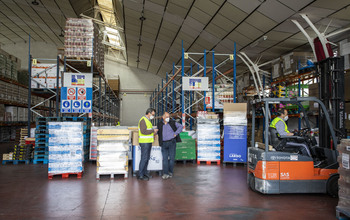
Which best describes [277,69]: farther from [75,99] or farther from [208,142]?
[75,99]

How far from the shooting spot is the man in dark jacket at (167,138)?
289 inches

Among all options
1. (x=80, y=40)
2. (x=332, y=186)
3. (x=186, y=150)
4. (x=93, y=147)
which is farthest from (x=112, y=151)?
(x=80, y=40)

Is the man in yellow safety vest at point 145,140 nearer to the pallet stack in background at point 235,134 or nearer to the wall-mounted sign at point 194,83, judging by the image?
the pallet stack in background at point 235,134

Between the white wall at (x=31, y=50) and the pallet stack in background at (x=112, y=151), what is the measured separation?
26217 millimetres

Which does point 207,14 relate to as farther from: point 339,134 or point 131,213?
point 131,213

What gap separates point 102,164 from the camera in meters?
7.30

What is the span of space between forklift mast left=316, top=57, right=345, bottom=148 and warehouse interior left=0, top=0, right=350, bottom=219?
0.02m

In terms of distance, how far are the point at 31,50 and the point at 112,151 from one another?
27.5 meters

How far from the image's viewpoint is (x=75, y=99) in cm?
1050

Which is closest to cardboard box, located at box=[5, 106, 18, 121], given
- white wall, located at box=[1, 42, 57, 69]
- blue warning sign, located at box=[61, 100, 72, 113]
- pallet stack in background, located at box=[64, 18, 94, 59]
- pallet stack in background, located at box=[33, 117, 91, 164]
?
white wall, located at box=[1, 42, 57, 69]

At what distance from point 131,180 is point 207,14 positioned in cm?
903

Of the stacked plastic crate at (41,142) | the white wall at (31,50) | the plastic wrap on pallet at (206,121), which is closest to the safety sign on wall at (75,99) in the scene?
the stacked plastic crate at (41,142)

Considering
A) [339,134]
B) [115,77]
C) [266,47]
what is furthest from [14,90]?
[339,134]

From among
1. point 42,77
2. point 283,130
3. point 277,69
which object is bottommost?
point 283,130
